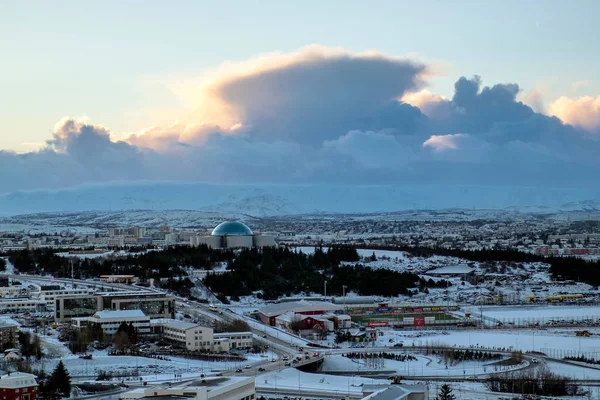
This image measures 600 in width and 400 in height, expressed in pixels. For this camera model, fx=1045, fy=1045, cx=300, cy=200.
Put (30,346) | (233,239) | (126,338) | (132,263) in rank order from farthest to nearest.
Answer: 1. (233,239)
2. (132,263)
3. (126,338)
4. (30,346)

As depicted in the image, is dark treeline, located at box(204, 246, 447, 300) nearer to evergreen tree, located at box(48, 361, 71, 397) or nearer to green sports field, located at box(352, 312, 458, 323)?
green sports field, located at box(352, 312, 458, 323)

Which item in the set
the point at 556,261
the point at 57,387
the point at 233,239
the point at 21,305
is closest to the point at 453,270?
the point at 556,261

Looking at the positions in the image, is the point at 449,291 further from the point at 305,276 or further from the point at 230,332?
the point at 230,332

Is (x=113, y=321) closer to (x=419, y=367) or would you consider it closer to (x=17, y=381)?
(x=419, y=367)

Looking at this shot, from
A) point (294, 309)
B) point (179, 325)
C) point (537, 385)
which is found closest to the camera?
point (537, 385)

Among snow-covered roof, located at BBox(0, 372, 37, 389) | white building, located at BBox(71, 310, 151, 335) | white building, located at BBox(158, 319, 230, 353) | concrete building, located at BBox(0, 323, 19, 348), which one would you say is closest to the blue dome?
white building, located at BBox(71, 310, 151, 335)

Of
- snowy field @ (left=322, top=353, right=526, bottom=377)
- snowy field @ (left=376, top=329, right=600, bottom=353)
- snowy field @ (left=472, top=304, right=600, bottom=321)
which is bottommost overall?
snowy field @ (left=322, top=353, right=526, bottom=377)

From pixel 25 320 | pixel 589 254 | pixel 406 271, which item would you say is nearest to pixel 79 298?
pixel 25 320
